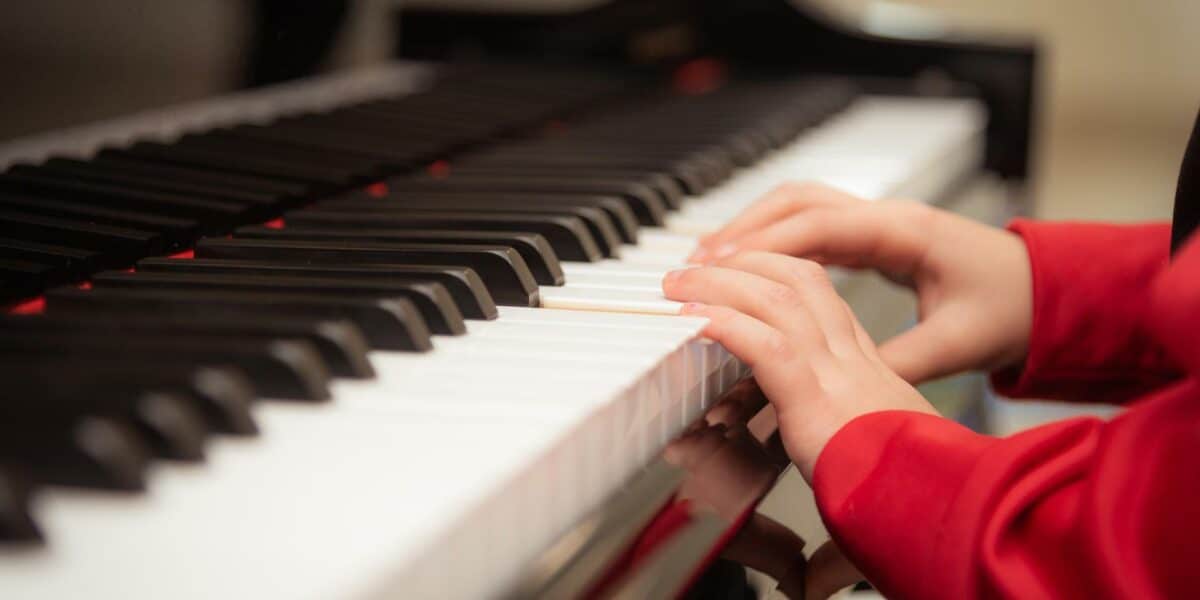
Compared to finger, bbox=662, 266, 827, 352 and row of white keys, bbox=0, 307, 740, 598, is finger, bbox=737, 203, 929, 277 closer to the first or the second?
finger, bbox=662, 266, 827, 352

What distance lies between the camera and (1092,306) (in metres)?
1.14

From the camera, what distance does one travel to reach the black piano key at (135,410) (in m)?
0.52

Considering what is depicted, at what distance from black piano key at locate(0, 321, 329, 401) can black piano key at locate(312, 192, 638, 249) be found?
1.39 feet

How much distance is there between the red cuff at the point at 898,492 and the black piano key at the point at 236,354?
1.07 feet

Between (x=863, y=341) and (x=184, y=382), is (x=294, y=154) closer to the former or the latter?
(x=863, y=341)

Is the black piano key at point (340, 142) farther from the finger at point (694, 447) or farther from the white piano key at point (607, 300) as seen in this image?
the finger at point (694, 447)

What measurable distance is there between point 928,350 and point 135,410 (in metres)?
0.74

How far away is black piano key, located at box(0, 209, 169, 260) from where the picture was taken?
34.1 inches

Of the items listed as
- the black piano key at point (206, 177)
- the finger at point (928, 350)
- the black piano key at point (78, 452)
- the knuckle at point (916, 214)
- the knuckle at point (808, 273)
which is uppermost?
the black piano key at point (78, 452)

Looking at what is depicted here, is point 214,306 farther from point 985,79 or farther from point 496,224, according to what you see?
point 985,79

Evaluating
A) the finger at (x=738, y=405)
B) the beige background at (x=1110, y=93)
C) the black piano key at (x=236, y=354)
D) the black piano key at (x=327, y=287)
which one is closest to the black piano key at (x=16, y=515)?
the black piano key at (x=236, y=354)

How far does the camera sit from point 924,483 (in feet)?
2.45

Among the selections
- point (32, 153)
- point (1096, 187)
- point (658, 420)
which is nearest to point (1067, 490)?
point (658, 420)

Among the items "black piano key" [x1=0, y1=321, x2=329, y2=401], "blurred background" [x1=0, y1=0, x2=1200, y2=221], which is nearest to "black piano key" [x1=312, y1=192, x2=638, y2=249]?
"black piano key" [x1=0, y1=321, x2=329, y2=401]
